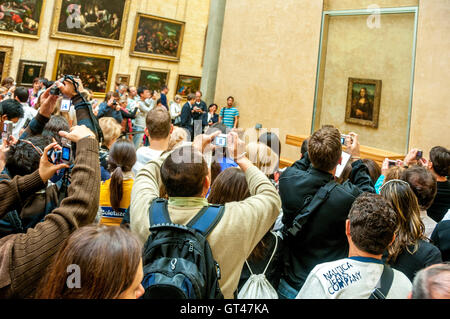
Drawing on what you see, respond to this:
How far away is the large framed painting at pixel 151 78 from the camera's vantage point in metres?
15.0

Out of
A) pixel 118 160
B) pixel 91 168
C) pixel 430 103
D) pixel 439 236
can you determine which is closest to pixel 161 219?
pixel 91 168

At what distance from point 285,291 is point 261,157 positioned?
137 centimetres

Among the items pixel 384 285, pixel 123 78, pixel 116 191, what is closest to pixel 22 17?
pixel 123 78

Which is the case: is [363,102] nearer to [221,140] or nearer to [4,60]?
[221,140]

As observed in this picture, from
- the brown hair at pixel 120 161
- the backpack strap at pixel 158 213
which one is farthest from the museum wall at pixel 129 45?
the backpack strap at pixel 158 213

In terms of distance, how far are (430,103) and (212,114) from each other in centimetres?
637

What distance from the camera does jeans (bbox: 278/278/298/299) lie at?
8.58ft

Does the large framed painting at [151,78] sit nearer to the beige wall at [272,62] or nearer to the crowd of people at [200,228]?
the beige wall at [272,62]

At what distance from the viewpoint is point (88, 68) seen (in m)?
13.8

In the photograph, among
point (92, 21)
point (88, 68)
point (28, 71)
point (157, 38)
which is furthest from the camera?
point (157, 38)

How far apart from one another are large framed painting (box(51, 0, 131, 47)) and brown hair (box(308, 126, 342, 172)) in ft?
42.1

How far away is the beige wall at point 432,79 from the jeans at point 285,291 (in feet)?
21.2

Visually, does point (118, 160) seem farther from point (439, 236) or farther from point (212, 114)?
point (212, 114)
